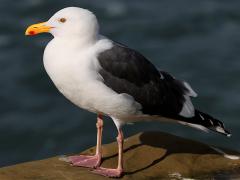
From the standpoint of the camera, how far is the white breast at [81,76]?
23.5ft

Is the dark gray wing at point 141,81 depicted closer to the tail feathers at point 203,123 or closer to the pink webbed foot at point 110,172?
the tail feathers at point 203,123

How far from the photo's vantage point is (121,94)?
7.48 meters

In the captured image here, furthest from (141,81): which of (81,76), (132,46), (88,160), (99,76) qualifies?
(132,46)

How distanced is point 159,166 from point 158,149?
44 cm

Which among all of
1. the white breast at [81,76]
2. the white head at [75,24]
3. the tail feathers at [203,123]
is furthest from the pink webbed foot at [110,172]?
the white head at [75,24]

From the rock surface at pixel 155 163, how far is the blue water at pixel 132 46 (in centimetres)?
370

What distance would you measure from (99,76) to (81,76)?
0.23m

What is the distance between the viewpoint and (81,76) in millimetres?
7141

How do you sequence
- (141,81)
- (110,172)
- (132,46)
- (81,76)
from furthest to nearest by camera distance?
(132,46) → (141,81) → (110,172) → (81,76)

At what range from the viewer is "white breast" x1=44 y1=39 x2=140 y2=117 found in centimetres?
716

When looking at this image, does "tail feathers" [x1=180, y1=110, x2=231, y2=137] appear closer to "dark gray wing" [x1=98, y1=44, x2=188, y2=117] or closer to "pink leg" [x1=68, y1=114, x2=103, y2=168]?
"dark gray wing" [x1=98, y1=44, x2=188, y2=117]

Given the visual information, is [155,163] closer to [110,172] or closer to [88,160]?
[110,172]

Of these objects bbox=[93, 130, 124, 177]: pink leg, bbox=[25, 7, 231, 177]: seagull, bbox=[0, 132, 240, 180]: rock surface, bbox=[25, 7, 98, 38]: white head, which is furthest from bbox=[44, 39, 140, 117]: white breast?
bbox=[0, 132, 240, 180]: rock surface

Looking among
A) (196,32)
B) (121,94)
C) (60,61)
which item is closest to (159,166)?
(121,94)
